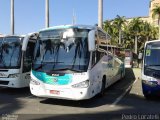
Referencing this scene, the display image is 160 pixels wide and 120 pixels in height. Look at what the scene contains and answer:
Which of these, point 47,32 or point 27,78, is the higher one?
point 47,32

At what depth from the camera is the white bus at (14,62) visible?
1481cm

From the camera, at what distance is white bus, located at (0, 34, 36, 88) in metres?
14.8

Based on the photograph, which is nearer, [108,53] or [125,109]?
[125,109]

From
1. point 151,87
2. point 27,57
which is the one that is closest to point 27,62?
point 27,57

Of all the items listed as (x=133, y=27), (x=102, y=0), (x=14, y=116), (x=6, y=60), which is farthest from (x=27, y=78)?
(x=133, y=27)

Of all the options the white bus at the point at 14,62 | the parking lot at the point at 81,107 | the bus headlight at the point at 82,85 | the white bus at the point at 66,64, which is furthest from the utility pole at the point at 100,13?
the bus headlight at the point at 82,85

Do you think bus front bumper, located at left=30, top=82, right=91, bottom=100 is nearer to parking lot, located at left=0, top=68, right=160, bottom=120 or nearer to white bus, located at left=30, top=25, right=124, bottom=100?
white bus, located at left=30, top=25, right=124, bottom=100

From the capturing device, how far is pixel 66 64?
12.0m

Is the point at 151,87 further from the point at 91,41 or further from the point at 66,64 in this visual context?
the point at 66,64

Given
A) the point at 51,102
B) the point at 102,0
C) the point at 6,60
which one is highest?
the point at 102,0

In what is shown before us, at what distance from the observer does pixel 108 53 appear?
15.6 metres

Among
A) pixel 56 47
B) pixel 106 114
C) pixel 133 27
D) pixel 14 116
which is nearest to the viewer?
pixel 14 116

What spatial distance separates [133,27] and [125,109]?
58872 mm

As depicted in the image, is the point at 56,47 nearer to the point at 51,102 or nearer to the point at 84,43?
the point at 84,43
